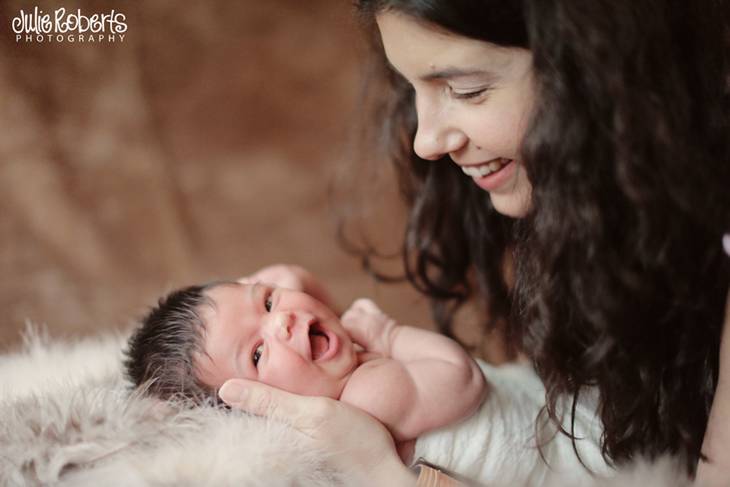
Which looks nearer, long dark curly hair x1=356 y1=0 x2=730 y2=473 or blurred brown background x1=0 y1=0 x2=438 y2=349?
long dark curly hair x1=356 y1=0 x2=730 y2=473

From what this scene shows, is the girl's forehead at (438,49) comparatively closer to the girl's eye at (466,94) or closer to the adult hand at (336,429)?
the girl's eye at (466,94)

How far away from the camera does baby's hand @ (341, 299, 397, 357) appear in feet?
4.11

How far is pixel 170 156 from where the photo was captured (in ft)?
6.41

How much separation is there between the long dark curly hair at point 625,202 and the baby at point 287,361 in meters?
0.14

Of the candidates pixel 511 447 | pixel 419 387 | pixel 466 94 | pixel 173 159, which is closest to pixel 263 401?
pixel 419 387

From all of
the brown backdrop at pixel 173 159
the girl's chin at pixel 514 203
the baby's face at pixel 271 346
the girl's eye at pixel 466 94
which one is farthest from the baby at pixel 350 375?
the brown backdrop at pixel 173 159

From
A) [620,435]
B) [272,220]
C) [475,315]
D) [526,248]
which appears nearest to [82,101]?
[272,220]

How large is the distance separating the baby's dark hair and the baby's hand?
253mm

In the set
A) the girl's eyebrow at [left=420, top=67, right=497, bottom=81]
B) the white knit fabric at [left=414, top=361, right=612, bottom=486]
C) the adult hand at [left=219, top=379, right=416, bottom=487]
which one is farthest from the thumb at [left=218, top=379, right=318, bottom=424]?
the girl's eyebrow at [left=420, top=67, right=497, bottom=81]

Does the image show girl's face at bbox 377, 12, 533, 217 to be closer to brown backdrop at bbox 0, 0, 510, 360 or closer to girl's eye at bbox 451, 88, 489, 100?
girl's eye at bbox 451, 88, 489, 100

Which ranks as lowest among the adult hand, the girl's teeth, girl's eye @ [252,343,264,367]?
the adult hand

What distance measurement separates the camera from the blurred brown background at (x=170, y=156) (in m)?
1.81

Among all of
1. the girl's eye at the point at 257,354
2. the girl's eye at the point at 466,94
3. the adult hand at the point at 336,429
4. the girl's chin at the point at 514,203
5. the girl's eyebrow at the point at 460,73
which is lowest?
the adult hand at the point at 336,429

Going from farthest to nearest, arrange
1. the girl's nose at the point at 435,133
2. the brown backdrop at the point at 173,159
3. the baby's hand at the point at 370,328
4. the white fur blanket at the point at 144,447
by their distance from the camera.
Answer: the brown backdrop at the point at 173,159, the baby's hand at the point at 370,328, the girl's nose at the point at 435,133, the white fur blanket at the point at 144,447
